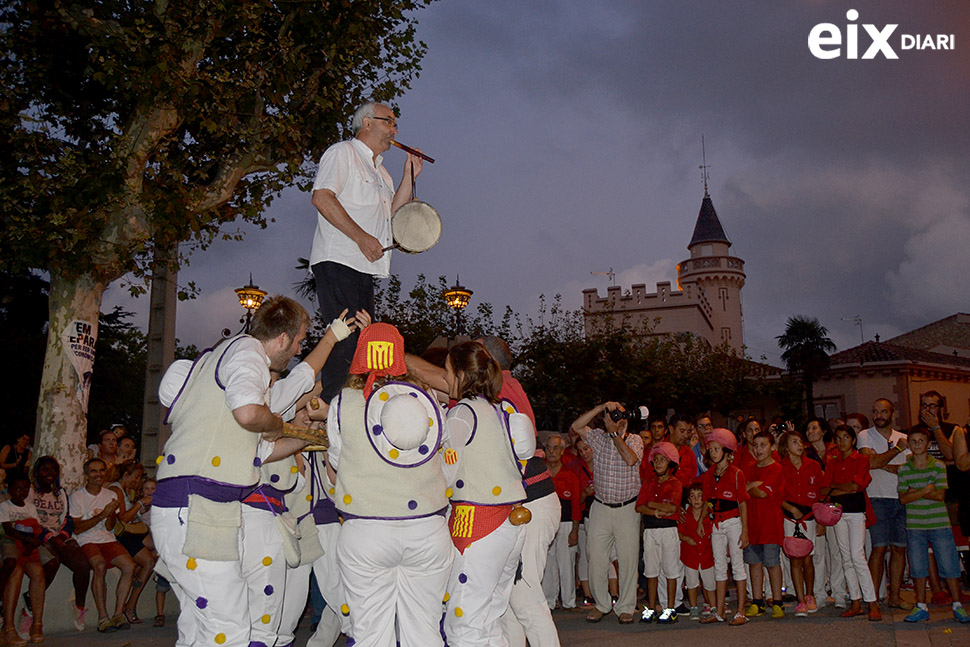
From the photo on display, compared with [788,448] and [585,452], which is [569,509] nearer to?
[585,452]

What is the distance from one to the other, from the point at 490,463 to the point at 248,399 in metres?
1.84

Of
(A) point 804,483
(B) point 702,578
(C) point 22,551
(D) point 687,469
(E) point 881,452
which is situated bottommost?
(B) point 702,578

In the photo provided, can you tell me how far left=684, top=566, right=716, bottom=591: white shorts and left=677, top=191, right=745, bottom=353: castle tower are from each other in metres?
53.6

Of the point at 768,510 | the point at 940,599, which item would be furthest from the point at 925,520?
the point at 768,510

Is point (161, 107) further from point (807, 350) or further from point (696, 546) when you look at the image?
point (807, 350)

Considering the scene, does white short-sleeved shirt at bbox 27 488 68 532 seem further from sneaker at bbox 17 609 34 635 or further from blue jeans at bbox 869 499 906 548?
blue jeans at bbox 869 499 906 548

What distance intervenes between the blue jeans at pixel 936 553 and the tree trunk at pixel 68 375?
35.5 feet

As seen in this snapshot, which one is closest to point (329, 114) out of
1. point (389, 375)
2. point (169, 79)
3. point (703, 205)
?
point (169, 79)

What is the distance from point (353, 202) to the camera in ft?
17.9

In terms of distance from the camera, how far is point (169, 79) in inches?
438

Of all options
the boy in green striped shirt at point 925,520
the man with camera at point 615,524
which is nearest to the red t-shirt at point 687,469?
the man with camera at point 615,524

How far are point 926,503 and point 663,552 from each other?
2.90 metres

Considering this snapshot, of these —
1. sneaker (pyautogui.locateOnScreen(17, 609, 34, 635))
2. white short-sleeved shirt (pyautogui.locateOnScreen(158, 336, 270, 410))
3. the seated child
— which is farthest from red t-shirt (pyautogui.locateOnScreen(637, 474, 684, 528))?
sneaker (pyautogui.locateOnScreen(17, 609, 34, 635))

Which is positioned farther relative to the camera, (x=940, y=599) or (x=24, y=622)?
(x=940, y=599)
